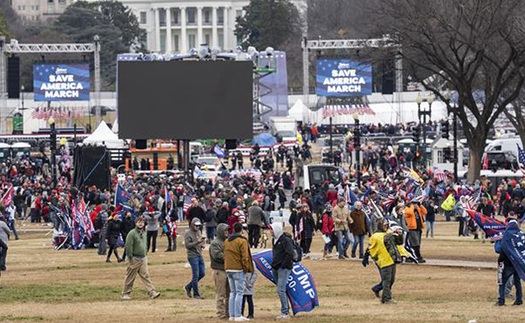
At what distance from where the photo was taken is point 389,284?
94.8 ft

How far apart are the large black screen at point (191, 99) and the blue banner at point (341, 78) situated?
36557mm

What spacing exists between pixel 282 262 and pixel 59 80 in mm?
74808

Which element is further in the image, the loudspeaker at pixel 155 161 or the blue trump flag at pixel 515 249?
the loudspeaker at pixel 155 161

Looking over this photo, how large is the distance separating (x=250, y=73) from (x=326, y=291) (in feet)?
97.9

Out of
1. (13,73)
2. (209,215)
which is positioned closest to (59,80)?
(13,73)

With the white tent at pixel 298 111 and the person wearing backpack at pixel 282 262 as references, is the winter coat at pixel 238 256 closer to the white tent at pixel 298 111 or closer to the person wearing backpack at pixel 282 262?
the person wearing backpack at pixel 282 262

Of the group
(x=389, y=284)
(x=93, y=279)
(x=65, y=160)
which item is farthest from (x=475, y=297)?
(x=65, y=160)

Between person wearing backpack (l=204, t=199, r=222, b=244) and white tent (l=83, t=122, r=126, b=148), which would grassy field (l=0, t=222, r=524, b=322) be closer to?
person wearing backpack (l=204, t=199, r=222, b=244)

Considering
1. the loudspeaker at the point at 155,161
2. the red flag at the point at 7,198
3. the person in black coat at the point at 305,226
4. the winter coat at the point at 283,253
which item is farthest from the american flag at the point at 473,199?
the loudspeaker at the point at 155,161

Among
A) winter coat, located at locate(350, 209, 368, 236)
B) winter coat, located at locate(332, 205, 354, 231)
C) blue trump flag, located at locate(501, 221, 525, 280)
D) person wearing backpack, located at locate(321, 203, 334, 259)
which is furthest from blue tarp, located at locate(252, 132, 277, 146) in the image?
blue trump flag, located at locate(501, 221, 525, 280)

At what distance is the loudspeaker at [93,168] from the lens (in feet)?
214

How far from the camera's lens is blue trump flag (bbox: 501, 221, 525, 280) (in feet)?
91.2

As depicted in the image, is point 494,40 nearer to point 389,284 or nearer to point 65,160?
point 65,160

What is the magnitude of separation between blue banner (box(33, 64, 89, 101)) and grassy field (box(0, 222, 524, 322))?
58714 mm
